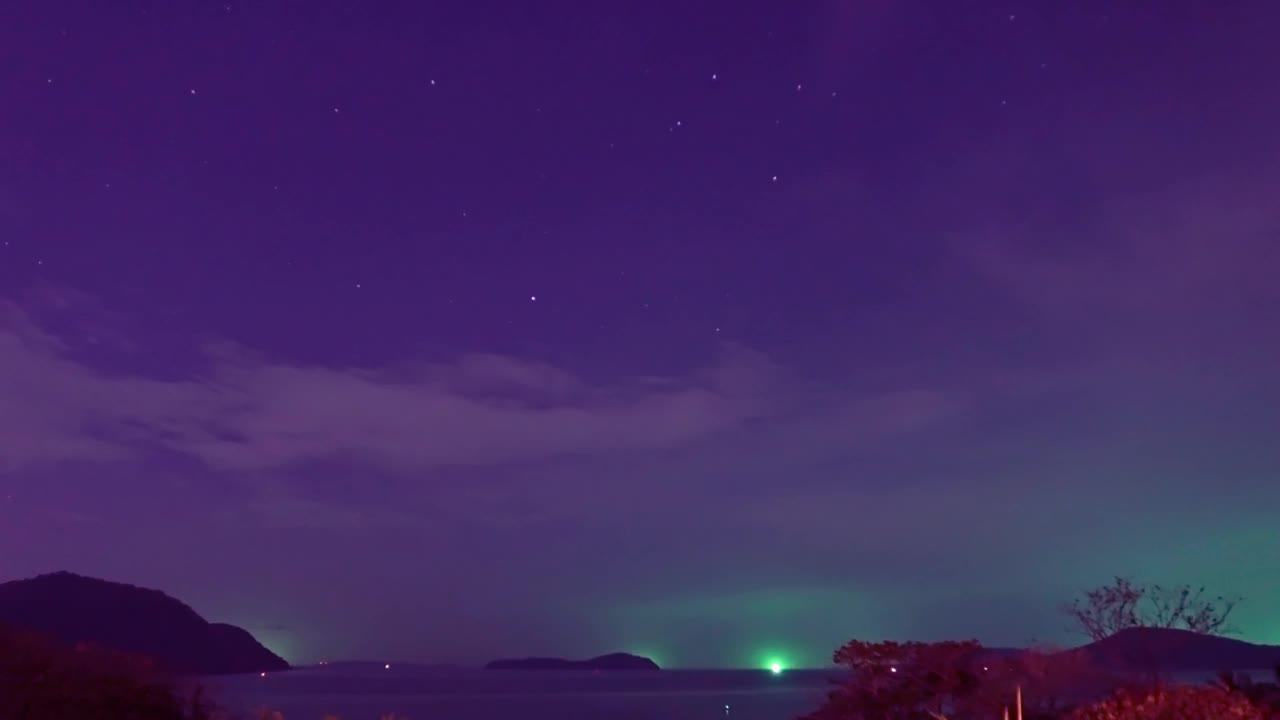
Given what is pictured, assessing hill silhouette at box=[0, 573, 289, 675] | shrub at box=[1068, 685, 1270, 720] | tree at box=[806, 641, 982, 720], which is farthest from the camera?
hill silhouette at box=[0, 573, 289, 675]

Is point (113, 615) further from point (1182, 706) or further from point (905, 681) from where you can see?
point (1182, 706)

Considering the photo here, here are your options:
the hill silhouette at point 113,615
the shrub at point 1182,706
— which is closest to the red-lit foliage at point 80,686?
the shrub at point 1182,706

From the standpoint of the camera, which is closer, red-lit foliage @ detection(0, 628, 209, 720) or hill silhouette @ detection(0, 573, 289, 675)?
red-lit foliage @ detection(0, 628, 209, 720)

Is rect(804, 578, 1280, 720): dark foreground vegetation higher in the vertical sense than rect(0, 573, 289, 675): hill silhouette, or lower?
lower

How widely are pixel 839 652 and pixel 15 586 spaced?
105m

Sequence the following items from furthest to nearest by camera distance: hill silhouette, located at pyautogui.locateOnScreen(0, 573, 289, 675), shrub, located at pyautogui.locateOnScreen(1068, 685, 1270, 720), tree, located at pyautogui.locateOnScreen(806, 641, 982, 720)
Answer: hill silhouette, located at pyautogui.locateOnScreen(0, 573, 289, 675), tree, located at pyautogui.locateOnScreen(806, 641, 982, 720), shrub, located at pyautogui.locateOnScreen(1068, 685, 1270, 720)

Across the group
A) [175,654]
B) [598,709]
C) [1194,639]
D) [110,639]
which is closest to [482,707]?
[598,709]

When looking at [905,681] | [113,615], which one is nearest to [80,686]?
[905,681]

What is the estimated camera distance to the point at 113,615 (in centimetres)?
10912

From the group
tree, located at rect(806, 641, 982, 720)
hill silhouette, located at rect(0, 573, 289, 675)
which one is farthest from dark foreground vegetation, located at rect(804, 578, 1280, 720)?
hill silhouette, located at rect(0, 573, 289, 675)

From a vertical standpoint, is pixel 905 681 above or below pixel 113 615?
below

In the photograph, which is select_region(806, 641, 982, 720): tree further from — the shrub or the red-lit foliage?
the red-lit foliage

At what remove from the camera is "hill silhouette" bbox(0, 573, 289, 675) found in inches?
4053

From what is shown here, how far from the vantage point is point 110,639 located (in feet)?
337
